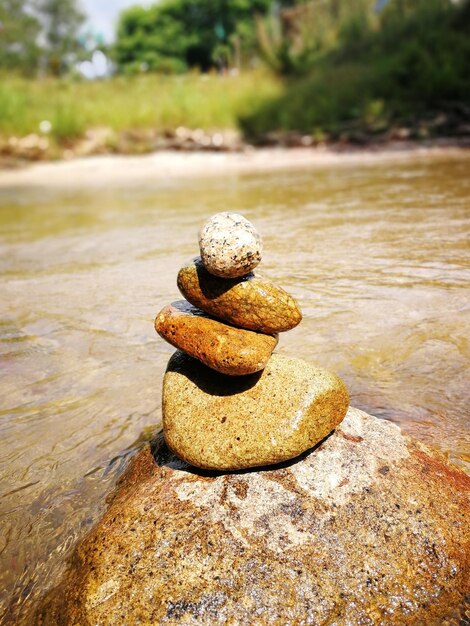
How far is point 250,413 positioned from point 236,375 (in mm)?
173

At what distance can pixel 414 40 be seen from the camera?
18781 mm

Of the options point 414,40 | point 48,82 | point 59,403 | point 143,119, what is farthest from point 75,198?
point 414,40

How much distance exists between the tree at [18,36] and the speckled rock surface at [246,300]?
4671cm

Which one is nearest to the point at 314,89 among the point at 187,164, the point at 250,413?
the point at 187,164

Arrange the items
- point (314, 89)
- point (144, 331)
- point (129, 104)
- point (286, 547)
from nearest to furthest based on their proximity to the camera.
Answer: point (286, 547) → point (144, 331) → point (314, 89) → point (129, 104)

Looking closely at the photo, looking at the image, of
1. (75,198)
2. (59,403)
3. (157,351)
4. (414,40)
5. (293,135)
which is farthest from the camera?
(414,40)

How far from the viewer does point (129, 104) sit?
1942 centimetres

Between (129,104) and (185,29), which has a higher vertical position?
(185,29)

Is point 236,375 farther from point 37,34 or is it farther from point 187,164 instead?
point 37,34

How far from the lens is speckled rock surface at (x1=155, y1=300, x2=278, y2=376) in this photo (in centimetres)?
212

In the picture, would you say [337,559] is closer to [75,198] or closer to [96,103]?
[75,198]

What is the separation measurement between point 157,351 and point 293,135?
15.7 meters

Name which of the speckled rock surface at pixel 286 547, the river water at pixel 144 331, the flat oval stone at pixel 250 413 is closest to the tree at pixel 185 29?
the river water at pixel 144 331

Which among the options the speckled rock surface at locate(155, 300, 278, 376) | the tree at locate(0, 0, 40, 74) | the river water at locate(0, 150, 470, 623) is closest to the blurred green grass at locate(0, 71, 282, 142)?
the river water at locate(0, 150, 470, 623)
